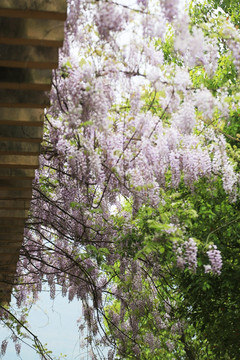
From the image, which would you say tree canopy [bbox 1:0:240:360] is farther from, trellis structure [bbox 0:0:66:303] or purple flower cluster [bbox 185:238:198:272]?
trellis structure [bbox 0:0:66:303]

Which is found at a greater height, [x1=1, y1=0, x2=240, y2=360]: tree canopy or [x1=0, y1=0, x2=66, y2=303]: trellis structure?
[x1=1, y1=0, x2=240, y2=360]: tree canopy

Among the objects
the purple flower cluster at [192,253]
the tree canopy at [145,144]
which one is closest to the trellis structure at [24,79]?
the tree canopy at [145,144]

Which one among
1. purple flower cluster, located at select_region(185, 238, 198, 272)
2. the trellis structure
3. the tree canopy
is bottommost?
the trellis structure

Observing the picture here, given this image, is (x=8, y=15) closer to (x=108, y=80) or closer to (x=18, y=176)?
(x=18, y=176)

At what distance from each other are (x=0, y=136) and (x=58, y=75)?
746mm

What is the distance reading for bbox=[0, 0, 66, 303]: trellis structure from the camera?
167 cm

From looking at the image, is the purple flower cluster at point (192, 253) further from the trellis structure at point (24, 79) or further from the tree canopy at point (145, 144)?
the trellis structure at point (24, 79)

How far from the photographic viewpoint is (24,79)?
1.96 m

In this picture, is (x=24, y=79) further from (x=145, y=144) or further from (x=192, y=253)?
(x=192, y=253)

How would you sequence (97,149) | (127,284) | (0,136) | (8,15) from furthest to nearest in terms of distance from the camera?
(127,284) < (97,149) < (0,136) < (8,15)

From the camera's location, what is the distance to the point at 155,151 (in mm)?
3877

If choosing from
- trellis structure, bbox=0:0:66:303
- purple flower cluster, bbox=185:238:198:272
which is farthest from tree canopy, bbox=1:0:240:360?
trellis structure, bbox=0:0:66:303

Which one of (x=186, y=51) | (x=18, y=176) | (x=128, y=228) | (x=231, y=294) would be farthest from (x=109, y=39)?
(x=231, y=294)

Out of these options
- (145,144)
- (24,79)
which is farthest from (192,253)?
(24,79)
